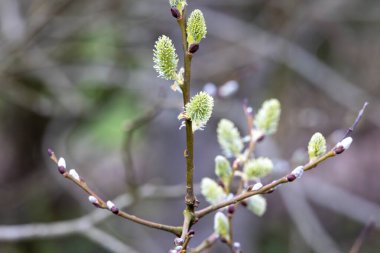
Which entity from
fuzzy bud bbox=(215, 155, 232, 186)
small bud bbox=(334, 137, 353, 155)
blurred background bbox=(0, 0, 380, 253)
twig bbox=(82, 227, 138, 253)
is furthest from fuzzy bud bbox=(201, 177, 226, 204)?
blurred background bbox=(0, 0, 380, 253)

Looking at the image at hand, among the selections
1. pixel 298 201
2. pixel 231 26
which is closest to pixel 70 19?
pixel 231 26

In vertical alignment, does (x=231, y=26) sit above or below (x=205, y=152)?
above

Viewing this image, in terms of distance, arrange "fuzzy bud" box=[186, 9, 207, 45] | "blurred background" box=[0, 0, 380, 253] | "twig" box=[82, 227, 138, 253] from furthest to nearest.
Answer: "blurred background" box=[0, 0, 380, 253] → "twig" box=[82, 227, 138, 253] → "fuzzy bud" box=[186, 9, 207, 45]

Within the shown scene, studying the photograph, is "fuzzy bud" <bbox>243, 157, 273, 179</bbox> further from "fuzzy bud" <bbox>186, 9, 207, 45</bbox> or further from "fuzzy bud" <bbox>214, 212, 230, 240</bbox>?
"fuzzy bud" <bbox>186, 9, 207, 45</bbox>

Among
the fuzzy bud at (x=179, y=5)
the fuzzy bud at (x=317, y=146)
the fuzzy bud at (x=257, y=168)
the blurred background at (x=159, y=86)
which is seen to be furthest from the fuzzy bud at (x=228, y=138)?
the blurred background at (x=159, y=86)

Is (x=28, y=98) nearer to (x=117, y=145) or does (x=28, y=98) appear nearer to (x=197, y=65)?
(x=197, y=65)

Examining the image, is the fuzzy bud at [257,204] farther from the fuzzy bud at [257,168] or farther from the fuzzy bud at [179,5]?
the fuzzy bud at [179,5]

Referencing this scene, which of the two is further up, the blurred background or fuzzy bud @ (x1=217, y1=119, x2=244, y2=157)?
the blurred background
